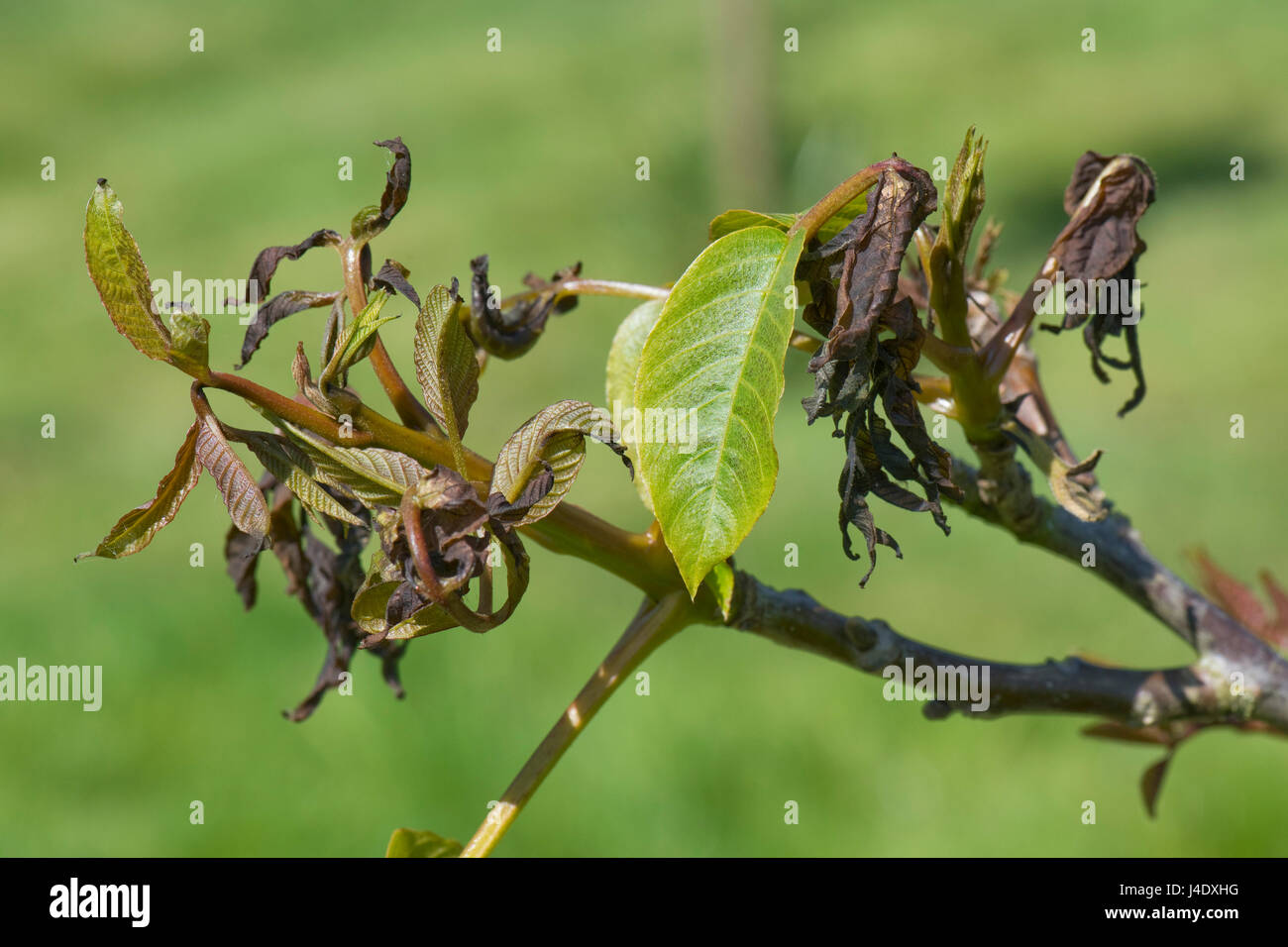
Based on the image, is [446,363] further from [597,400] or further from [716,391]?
[597,400]

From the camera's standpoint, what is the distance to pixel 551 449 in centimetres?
66

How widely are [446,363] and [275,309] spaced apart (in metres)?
0.15

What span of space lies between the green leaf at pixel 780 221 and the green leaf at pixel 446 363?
0.14 metres

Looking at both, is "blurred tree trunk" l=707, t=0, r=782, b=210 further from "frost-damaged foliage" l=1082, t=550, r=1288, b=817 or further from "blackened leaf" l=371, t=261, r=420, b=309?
"blackened leaf" l=371, t=261, r=420, b=309

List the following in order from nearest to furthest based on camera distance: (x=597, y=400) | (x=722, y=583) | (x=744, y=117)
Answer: (x=722, y=583) → (x=597, y=400) → (x=744, y=117)

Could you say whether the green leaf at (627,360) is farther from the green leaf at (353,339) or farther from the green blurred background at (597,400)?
the green blurred background at (597,400)

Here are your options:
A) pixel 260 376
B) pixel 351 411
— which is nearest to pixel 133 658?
pixel 260 376

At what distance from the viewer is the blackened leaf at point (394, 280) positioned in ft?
2.23

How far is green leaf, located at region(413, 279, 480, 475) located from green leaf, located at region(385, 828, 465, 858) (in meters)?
0.23

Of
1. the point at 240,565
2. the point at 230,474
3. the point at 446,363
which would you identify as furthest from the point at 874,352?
the point at 240,565

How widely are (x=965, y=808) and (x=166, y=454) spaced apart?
3.32 meters

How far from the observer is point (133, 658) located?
326 centimetres

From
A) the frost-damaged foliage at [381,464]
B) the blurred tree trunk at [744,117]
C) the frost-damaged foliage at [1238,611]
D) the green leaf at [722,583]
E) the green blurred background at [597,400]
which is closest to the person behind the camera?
the frost-damaged foliage at [381,464]

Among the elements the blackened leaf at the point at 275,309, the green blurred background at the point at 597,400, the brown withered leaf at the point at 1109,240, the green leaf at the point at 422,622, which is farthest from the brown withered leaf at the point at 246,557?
the green blurred background at the point at 597,400
